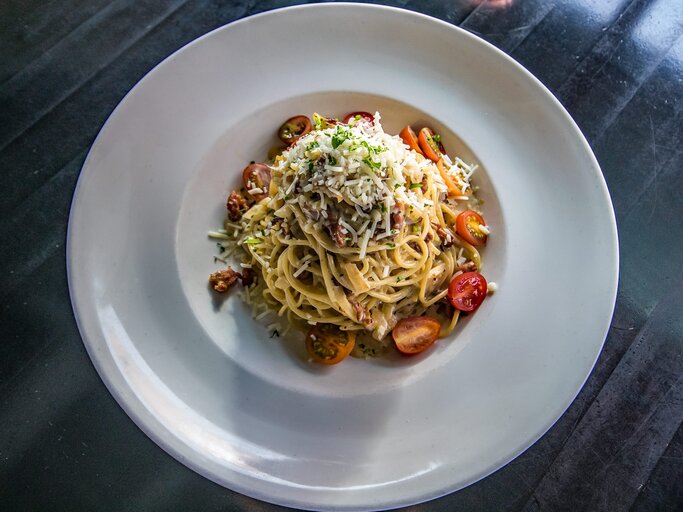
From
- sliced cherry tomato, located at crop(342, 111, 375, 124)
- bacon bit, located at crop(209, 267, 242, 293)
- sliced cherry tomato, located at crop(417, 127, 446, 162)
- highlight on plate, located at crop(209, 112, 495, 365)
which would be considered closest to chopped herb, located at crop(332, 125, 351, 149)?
highlight on plate, located at crop(209, 112, 495, 365)

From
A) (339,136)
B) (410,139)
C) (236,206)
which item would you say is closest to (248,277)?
(236,206)

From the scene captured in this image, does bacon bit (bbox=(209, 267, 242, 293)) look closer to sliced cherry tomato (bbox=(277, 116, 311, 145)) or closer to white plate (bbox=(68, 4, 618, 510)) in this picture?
white plate (bbox=(68, 4, 618, 510))

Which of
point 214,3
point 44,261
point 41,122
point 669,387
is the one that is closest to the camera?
point 669,387

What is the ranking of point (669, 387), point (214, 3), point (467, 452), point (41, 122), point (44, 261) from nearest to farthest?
point (467, 452) → point (669, 387) → point (44, 261) → point (41, 122) → point (214, 3)

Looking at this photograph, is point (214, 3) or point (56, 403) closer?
point (56, 403)

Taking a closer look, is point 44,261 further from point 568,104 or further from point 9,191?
point 568,104

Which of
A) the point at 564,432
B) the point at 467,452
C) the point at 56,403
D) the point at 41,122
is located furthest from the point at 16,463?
the point at 564,432
